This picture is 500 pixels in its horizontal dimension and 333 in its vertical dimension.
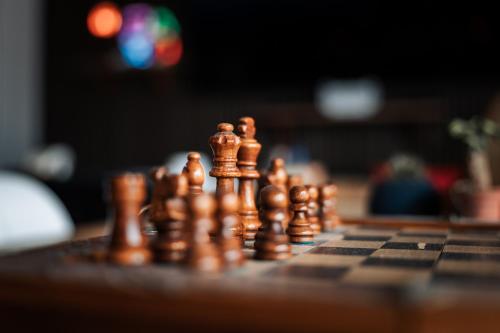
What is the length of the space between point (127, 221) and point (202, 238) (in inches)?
5.0

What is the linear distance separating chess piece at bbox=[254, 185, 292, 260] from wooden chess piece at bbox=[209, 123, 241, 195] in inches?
4.3

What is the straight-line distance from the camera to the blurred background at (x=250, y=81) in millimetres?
5961

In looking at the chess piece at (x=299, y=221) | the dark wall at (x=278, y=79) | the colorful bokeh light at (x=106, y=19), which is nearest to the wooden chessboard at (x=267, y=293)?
the chess piece at (x=299, y=221)

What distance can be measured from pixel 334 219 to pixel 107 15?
687 cm

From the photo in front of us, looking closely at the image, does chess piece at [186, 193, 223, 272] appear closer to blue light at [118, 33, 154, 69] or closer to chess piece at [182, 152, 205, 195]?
chess piece at [182, 152, 205, 195]

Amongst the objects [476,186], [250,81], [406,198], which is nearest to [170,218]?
[476,186]

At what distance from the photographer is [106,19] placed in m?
7.53

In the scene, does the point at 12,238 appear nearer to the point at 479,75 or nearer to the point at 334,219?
the point at 334,219

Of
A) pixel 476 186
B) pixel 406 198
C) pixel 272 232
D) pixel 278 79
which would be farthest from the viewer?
pixel 278 79

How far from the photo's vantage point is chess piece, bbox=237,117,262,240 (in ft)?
3.48

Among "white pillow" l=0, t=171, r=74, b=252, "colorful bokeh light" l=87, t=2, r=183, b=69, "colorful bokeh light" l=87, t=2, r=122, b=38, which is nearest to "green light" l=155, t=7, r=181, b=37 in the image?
"colorful bokeh light" l=87, t=2, r=183, b=69

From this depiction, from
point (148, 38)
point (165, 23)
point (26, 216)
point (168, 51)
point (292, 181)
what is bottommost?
point (26, 216)

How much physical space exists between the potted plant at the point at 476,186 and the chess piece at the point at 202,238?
114cm

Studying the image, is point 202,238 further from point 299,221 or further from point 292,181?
point 292,181
